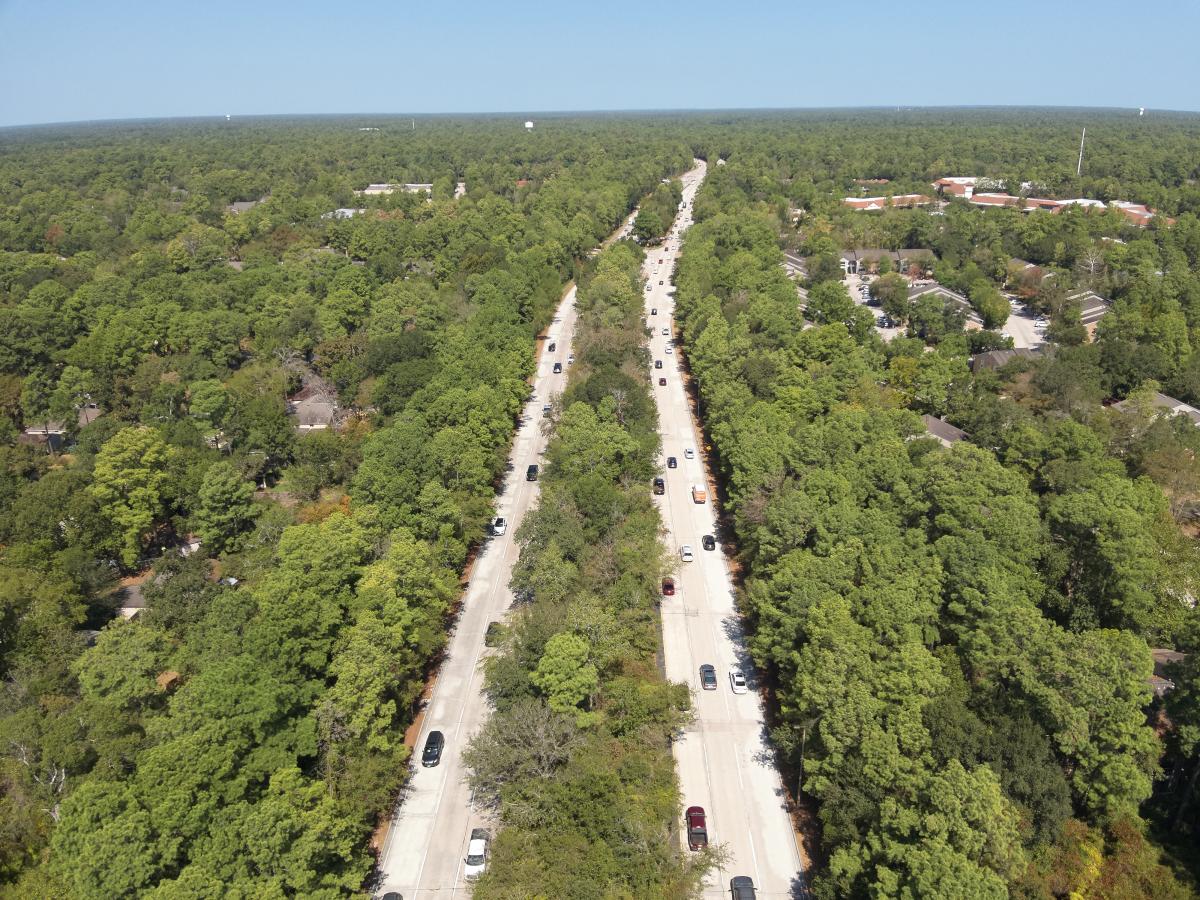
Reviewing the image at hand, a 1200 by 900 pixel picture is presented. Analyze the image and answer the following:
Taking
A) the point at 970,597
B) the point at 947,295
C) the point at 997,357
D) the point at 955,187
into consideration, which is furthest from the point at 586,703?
the point at 955,187

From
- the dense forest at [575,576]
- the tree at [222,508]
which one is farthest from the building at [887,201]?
the tree at [222,508]

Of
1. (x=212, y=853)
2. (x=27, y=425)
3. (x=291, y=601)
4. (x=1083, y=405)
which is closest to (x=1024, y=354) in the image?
(x=1083, y=405)

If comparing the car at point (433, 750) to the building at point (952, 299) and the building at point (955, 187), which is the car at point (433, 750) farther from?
the building at point (955, 187)

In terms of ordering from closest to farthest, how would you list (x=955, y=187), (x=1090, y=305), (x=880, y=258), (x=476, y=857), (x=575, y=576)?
(x=476, y=857), (x=575, y=576), (x=1090, y=305), (x=880, y=258), (x=955, y=187)

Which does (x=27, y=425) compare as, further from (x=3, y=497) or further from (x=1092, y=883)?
(x=1092, y=883)

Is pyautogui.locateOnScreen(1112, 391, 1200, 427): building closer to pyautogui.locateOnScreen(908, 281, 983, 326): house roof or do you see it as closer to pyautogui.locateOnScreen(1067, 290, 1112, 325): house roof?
pyautogui.locateOnScreen(1067, 290, 1112, 325): house roof

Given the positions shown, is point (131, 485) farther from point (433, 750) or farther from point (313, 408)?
point (433, 750)
